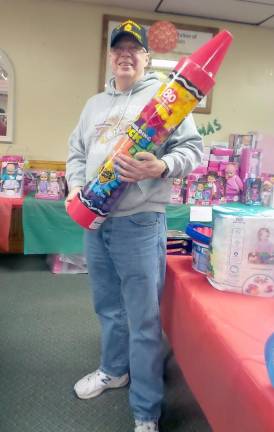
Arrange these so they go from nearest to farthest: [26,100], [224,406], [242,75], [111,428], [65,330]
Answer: [224,406] < [111,428] < [65,330] < [26,100] < [242,75]

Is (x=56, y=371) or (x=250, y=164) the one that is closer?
(x=56, y=371)

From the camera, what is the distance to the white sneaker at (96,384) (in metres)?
1.44

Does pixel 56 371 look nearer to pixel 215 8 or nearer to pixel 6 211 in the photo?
pixel 6 211

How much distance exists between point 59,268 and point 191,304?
183cm

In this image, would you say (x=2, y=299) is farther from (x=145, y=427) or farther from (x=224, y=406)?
(x=224, y=406)

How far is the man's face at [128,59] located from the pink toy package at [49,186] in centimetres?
157

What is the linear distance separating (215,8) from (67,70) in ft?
3.88

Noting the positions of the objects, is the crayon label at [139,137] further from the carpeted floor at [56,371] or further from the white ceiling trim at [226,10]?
the white ceiling trim at [226,10]

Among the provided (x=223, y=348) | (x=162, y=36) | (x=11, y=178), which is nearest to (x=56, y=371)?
(x=223, y=348)

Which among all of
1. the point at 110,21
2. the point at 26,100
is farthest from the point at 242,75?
the point at 26,100

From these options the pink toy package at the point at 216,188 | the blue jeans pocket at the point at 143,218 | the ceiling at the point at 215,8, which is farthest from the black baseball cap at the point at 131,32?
the ceiling at the point at 215,8

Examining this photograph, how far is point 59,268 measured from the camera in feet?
9.00

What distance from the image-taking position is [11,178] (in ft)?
→ 8.60

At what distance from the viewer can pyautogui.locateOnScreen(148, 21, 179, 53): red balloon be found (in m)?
2.83
